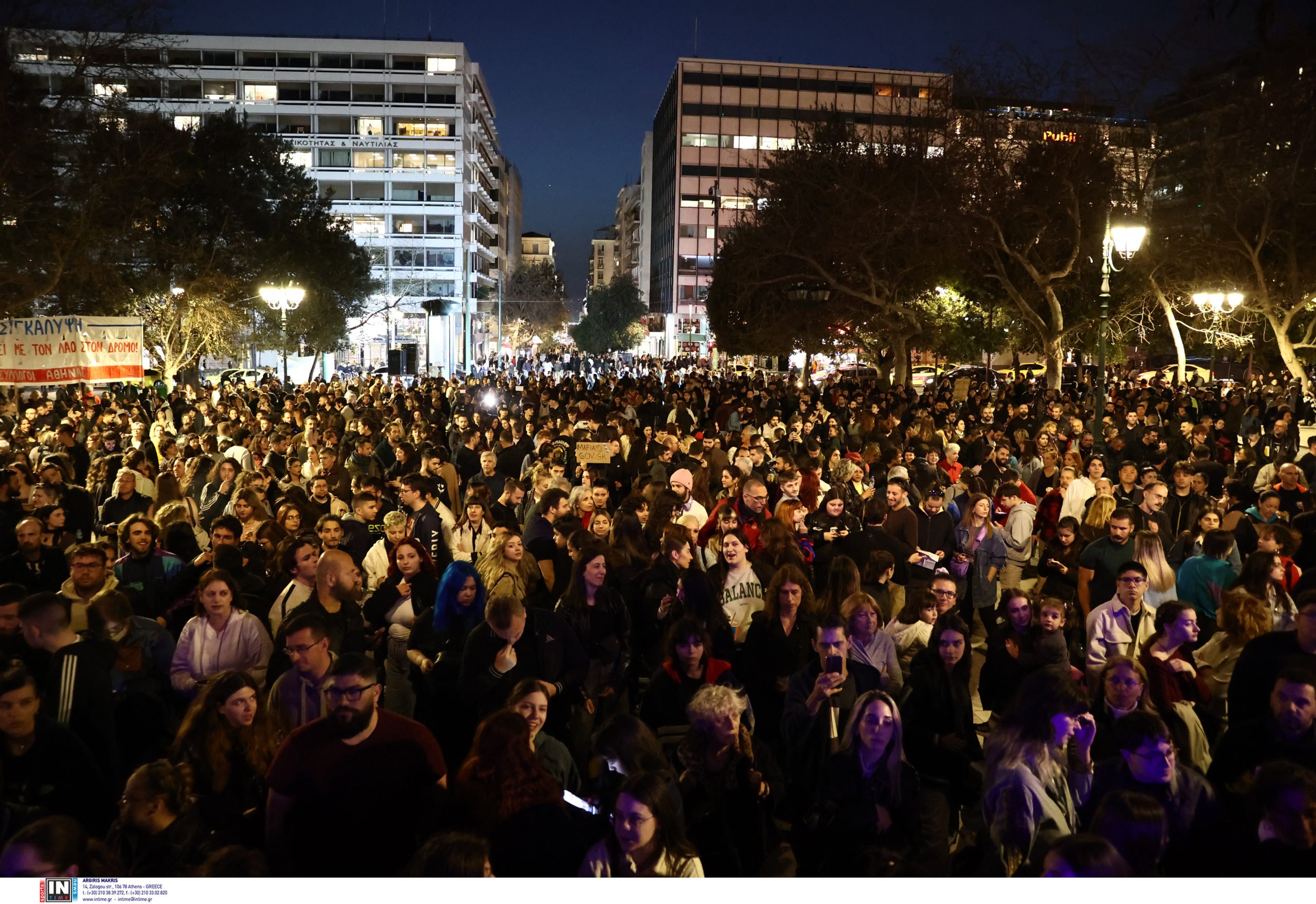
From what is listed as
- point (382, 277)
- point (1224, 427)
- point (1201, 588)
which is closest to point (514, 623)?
point (1201, 588)

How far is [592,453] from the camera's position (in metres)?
10.7

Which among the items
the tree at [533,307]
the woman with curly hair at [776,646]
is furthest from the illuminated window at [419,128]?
the woman with curly hair at [776,646]

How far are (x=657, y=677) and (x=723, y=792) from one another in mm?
1049

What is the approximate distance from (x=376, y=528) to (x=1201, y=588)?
5.77 m

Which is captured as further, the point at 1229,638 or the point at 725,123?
the point at 725,123

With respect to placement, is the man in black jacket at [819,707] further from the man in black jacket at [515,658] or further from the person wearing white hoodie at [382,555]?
the person wearing white hoodie at [382,555]

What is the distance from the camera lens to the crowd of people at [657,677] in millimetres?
3443

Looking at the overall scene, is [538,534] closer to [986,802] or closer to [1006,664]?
[1006,664]

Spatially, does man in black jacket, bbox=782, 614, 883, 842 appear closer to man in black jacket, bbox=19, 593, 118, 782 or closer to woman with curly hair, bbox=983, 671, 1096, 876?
woman with curly hair, bbox=983, 671, 1096, 876

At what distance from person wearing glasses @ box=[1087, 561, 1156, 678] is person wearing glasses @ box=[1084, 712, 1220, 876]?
1718mm

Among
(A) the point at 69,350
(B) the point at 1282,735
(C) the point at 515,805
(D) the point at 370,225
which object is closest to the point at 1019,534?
(B) the point at 1282,735

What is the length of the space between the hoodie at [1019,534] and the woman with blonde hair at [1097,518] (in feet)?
1.26

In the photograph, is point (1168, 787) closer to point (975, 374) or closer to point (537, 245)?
point (975, 374)
